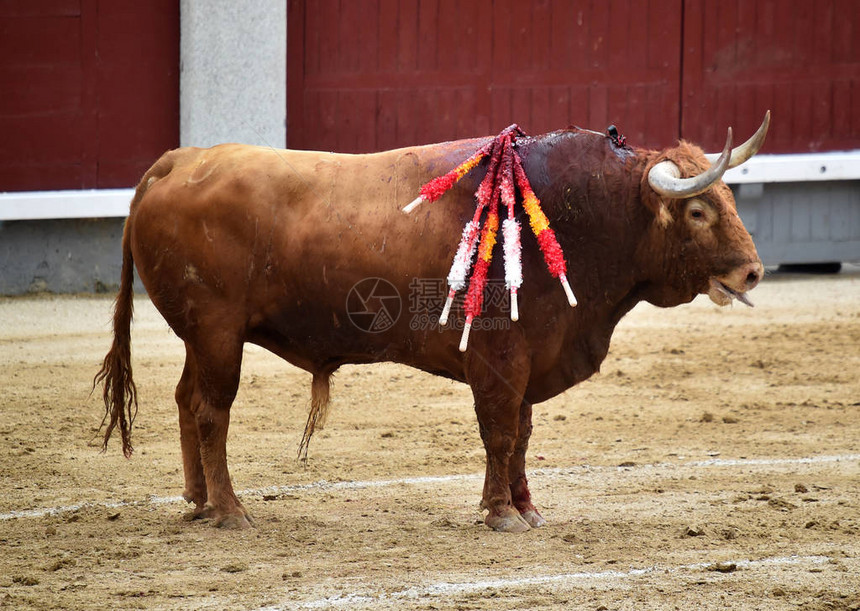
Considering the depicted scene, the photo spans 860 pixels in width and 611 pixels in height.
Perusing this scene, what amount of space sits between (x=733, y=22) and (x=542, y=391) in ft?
24.6

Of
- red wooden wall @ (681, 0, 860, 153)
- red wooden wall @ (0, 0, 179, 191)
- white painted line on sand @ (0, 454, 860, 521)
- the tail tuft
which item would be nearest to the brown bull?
the tail tuft

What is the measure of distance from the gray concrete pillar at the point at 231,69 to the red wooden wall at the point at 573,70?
416mm

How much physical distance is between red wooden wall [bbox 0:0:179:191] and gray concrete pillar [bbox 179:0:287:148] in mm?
247

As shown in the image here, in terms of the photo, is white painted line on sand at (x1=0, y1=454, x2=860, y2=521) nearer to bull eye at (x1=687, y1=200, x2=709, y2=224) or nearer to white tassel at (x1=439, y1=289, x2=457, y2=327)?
white tassel at (x1=439, y1=289, x2=457, y2=327)

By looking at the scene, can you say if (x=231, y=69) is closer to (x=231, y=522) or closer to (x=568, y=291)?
(x=231, y=522)

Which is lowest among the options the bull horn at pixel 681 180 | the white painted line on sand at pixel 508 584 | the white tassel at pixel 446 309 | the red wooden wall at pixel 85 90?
the white painted line on sand at pixel 508 584

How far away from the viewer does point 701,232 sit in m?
5.32

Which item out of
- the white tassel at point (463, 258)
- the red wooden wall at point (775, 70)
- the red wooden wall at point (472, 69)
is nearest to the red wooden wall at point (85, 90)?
the red wooden wall at point (472, 69)

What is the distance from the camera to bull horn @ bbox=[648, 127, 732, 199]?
510cm

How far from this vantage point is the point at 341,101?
37.4ft

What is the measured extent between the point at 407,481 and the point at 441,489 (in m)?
0.21

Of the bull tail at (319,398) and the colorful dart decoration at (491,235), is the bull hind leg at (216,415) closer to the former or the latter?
the bull tail at (319,398)

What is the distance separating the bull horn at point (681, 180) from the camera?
5.10m

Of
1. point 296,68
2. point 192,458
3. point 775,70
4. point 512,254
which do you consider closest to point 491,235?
point 512,254
